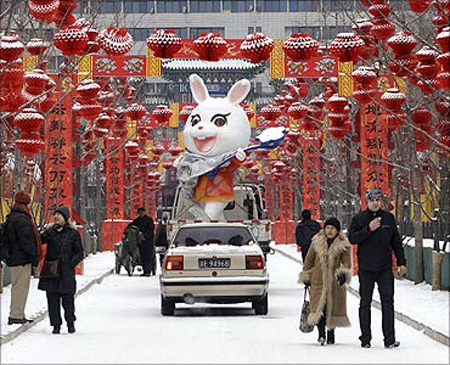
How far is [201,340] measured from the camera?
15.3m

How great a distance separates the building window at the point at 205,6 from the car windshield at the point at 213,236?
233 feet

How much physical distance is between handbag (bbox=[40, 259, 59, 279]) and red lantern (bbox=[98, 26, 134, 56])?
6.67 meters

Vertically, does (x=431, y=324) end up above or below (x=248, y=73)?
below

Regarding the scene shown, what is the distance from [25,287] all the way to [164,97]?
54868mm

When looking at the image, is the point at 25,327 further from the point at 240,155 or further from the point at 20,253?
the point at 240,155

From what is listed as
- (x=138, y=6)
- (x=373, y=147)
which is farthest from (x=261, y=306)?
(x=138, y=6)

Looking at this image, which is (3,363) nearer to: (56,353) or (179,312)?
(56,353)

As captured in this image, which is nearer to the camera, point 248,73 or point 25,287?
point 25,287

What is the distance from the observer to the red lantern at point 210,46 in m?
23.1

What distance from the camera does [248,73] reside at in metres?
66.8

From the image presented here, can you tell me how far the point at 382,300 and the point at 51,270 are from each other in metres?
4.44

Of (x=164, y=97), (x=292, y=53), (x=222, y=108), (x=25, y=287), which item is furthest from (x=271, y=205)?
(x=25, y=287)

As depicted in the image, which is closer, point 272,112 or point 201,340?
point 201,340

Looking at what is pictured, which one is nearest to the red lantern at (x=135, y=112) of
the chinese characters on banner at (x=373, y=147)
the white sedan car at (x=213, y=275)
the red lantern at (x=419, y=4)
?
the chinese characters on banner at (x=373, y=147)
